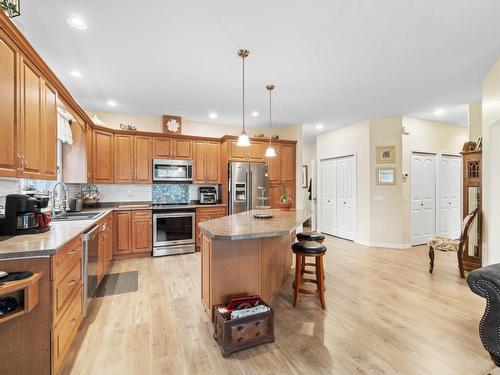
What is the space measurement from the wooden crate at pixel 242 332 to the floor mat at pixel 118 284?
166cm

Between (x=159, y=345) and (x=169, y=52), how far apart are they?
2.87m

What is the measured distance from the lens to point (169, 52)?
8.81 ft

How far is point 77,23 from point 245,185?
3.49m

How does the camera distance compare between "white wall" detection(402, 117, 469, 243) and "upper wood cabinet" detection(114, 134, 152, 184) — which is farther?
"white wall" detection(402, 117, 469, 243)

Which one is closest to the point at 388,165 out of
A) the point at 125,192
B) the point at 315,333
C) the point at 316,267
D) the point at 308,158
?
the point at 308,158

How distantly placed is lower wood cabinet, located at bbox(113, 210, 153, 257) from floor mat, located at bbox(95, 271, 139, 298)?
2.37ft

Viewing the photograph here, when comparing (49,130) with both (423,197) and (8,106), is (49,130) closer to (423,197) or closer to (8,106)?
(8,106)

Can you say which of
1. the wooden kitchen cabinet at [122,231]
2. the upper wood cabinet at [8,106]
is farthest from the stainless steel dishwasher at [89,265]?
the wooden kitchen cabinet at [122,231]

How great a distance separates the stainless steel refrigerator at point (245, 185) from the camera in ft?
16.2

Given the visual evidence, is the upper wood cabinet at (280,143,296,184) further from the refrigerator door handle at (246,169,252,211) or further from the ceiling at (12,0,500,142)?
the ceiling at (12,0,500,142)

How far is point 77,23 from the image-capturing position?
2.20 meters

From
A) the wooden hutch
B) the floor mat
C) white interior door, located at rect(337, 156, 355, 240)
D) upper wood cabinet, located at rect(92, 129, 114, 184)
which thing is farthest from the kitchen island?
white interior door, located at rect(337, 156, 355, 240)

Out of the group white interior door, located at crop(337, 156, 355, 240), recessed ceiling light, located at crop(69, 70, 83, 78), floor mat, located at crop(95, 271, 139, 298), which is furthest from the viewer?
white interior door, located at crop(337, 156, 355, 240)

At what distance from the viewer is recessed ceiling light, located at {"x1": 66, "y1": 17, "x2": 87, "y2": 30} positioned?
84.8 inches
